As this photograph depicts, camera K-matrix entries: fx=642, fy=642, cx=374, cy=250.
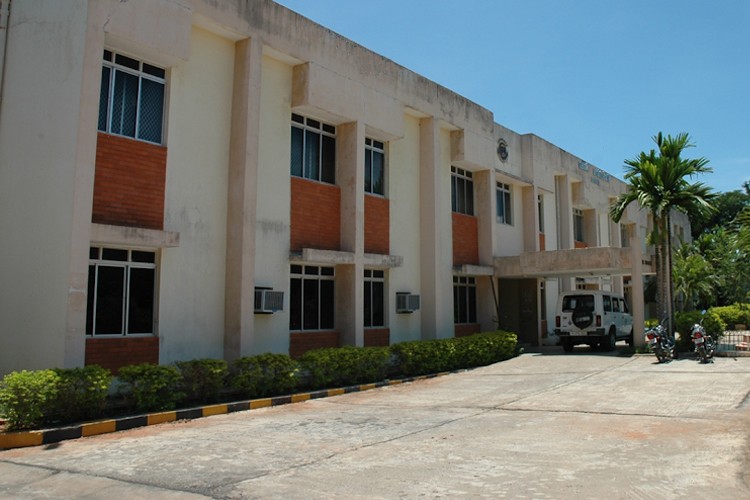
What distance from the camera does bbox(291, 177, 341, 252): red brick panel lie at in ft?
51.1

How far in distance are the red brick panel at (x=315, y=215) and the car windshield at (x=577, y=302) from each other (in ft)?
28.9

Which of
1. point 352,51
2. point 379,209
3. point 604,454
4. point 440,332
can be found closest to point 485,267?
Result: point 440,332

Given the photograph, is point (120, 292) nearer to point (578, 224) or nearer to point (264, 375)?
point (264, 375)

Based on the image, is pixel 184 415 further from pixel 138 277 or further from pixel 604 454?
pixel 604 454

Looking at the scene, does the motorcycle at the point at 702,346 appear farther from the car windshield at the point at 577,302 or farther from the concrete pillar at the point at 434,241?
the concrete pillar at the point at 434,241

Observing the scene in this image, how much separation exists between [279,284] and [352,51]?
6.58m

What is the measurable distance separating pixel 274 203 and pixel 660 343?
10942 mm

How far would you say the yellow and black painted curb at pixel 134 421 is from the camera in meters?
8.67

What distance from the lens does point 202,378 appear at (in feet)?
38.3

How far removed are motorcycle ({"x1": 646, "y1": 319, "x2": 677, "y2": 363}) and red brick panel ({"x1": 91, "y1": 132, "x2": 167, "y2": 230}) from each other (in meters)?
12.9

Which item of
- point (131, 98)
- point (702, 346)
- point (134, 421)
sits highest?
point (131, 98)

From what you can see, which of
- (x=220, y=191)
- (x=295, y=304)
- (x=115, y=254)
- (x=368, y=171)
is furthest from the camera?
(x=368, y=171)

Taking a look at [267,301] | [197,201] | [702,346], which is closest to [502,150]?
[702,346]

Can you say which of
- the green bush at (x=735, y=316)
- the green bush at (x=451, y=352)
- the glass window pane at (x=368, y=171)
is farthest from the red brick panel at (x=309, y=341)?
the green bush at (x=735, y=316)
